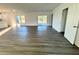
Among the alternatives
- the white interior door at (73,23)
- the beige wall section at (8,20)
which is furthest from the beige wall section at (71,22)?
the beige wall section at (8,20)

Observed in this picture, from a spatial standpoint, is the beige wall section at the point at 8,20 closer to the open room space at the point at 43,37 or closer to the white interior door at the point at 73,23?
the open room space at the point at 43,37

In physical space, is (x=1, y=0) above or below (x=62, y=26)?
above

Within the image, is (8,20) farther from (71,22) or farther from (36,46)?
(71,22)

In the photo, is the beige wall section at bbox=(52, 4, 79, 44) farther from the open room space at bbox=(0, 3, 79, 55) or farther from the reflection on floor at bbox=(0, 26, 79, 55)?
the reflection on floor at bbox=(0, 26, 79, 55)

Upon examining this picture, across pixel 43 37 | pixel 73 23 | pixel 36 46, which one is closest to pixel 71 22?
pixel 73 23

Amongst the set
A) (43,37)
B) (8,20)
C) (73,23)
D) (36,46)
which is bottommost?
(36,46)

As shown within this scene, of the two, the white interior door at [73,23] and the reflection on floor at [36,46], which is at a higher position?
the white interior door at [73,23]

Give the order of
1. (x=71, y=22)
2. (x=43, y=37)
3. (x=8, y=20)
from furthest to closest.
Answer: (x=8, y=20) < (x=43, y=37) < (x=71, y=22)

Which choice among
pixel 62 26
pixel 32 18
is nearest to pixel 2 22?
pixel 32 18

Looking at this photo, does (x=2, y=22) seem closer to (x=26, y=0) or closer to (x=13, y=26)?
(x=13, y=26)

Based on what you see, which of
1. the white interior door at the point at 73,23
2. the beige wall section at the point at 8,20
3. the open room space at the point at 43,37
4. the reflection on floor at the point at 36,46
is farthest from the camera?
the beige wall section at the point at 8,20

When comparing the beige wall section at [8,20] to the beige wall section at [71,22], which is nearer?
the beige wall section at [71,22]
